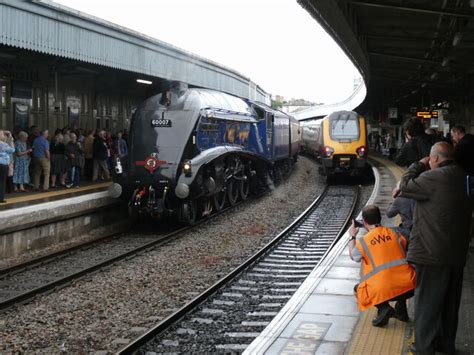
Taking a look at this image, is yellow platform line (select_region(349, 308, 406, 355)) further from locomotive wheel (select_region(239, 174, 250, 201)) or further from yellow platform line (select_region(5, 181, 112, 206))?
locomotive wheel (select_region(239, 174, 250, 201))

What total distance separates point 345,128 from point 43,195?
13.4 metres

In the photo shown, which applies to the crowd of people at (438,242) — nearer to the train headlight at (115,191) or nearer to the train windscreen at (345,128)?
the train headlight at (115,191)

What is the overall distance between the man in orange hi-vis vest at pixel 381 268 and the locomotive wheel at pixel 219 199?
10347mm

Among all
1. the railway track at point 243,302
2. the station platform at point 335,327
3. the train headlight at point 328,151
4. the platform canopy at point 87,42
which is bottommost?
the railway track at point 243,302

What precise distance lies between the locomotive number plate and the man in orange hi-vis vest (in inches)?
336

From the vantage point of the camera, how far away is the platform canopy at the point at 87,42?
11.3 meters

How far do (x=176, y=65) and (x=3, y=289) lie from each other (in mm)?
11219

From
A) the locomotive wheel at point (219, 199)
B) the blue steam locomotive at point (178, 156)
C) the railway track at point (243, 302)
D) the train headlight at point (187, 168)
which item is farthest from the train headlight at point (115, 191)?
the railway track at point (243, 302)

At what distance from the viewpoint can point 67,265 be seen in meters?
9.95

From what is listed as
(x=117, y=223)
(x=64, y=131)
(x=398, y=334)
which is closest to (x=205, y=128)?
(x=117, y=223)

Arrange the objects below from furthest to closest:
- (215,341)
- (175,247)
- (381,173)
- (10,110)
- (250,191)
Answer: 1. (381,173)
2. (250,191)
3. (10,110)
4. (175,247)
5. (215,341)

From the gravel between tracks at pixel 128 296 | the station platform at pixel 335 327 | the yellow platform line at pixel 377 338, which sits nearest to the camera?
the yellow platform line at pixel 377 338

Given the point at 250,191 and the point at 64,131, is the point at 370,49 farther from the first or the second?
the point at 64,131

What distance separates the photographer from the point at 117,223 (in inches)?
567
